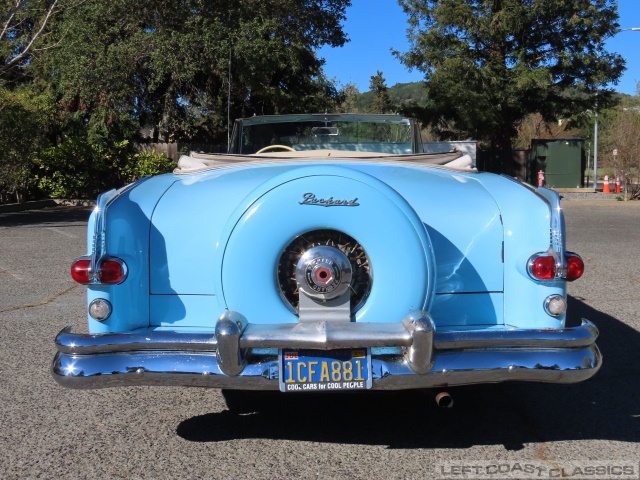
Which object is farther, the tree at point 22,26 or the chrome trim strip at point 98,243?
the tree at point 22,26

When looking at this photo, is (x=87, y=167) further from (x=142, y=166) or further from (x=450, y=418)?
(x=450, y=418)

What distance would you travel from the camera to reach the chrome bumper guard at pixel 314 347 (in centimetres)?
315

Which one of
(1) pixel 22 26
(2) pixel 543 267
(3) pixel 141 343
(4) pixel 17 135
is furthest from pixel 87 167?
(2) pixel 543 267

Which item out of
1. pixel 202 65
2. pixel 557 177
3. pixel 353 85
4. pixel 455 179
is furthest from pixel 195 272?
pixel 353 85

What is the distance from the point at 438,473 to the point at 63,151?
65.9 feet

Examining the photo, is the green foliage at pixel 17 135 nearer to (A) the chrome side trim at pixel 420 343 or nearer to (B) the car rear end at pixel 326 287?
(B) the car rear end at pixel 326 287

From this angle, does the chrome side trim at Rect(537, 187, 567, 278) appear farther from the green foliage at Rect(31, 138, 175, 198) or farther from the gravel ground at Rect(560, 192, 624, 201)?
the gravel ground at Rect(560, 192, 624, 201)

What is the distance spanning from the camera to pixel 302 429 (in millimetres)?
4031

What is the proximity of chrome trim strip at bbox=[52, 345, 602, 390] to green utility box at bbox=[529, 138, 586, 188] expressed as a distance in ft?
86.2

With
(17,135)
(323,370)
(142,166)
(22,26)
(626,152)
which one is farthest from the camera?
(626,152)

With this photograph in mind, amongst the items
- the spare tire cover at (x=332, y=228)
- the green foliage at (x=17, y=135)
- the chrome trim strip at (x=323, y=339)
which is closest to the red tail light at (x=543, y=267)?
the chrome trim strip at (x=323, y=339)

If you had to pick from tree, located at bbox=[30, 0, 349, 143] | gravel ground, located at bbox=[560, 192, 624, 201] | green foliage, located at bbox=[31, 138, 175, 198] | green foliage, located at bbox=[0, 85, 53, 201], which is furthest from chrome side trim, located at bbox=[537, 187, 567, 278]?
gravel ground, located at bbox=[560, 192, 624, 201]

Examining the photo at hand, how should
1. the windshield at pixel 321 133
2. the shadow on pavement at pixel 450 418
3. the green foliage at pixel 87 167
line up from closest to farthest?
the shadow on pavement at pixel 450 418, the windshield at pixel 321 133, the green foliage at pixel 87 167

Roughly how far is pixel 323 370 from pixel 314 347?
15 centimetres
